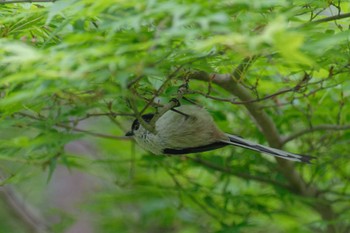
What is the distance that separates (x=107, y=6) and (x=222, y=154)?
2285mm

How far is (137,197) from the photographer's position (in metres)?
4.28

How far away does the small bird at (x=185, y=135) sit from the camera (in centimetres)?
310

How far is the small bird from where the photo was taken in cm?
310

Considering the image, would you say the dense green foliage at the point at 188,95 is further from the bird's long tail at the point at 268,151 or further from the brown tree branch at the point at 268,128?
the bird's long tail at the point at 268,151

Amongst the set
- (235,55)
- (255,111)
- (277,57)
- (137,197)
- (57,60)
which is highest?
(57,60)

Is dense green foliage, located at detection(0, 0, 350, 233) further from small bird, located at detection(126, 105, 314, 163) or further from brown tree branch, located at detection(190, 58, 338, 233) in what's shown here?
small bird, located at detection(126, 105, 314, 163)

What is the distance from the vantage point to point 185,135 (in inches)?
124

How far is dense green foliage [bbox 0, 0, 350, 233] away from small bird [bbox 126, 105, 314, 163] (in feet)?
0.38

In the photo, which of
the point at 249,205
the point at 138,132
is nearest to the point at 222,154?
the point at 249,205

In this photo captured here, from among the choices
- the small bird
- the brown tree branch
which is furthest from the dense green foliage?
the small bird

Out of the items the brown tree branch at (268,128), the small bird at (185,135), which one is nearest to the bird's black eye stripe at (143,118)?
the small bird at (185,135)

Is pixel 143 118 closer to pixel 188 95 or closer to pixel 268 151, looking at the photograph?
pixel 188 95

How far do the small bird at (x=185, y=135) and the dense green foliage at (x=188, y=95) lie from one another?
116 millimetres

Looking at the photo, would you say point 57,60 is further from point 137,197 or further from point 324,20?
point 137,197
